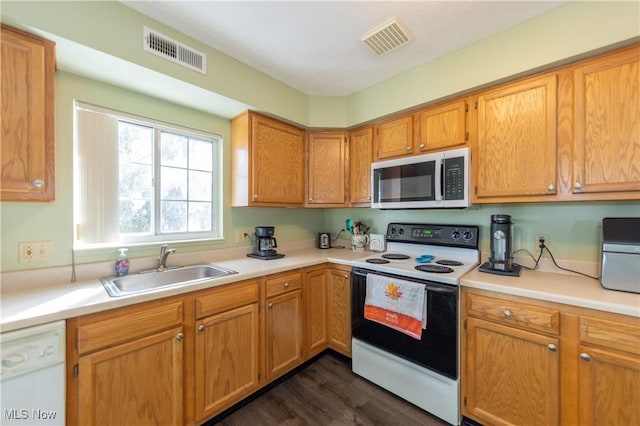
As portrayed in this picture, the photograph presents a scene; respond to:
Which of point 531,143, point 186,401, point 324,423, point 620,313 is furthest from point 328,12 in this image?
point 324,423

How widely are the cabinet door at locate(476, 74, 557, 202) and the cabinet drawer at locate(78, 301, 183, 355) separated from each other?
2118 mm

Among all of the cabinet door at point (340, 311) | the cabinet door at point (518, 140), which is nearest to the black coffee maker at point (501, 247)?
the cabinet door at point (518, 140)

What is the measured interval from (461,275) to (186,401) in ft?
5.94

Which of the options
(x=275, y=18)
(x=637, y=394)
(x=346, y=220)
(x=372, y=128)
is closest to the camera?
(x=637, y=394)

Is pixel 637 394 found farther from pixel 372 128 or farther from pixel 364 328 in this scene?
pixel 372 128

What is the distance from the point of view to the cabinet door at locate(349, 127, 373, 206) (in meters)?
2.45

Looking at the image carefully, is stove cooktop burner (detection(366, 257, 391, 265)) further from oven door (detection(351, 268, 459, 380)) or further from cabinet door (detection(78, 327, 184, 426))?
cabinet door (detection(78, 327, 184, 426))

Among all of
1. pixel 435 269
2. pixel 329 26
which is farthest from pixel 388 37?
pixel 435 269

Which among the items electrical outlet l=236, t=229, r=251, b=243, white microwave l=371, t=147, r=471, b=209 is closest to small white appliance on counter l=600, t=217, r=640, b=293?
white microwave l=371, t=147, r=471, b=209

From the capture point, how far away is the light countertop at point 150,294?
1.06m

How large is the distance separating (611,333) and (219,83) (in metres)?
2.64

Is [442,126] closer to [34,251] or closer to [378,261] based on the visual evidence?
[378,261]

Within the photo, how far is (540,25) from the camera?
4.94 ft

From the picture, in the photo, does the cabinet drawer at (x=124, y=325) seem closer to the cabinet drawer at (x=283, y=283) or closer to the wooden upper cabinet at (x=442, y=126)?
the cabinet drawer at (x=283, y=283)
